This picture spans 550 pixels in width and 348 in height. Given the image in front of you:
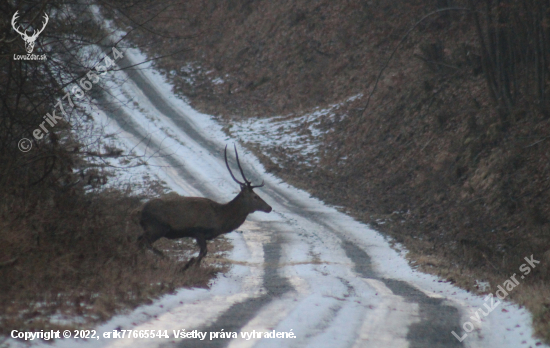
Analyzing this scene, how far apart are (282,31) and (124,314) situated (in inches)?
1251

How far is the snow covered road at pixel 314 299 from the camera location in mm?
6297

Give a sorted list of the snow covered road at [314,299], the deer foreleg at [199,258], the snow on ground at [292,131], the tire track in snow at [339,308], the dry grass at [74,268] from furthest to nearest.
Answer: the snow on ground at [292,131] < the deer foreleg at [199,258] < the tire track in snow at [339,308] < the snow covered road at [314,299] < the dry grass at [74,268]

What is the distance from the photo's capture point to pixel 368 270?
12.7 metres

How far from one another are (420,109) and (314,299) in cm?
1609

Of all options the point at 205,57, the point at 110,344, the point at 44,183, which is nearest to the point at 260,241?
the point at 44,183

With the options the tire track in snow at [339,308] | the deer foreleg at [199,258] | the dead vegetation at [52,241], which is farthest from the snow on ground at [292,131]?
the dead vegetation at [52,241]

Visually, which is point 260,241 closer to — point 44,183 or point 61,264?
point 44,183

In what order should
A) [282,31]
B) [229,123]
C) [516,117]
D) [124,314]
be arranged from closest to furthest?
1. [124,314]
2. [516,117]
3. [229,123]
4. [282,31]

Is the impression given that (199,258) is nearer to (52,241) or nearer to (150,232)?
(150,232)

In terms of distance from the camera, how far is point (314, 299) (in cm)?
831

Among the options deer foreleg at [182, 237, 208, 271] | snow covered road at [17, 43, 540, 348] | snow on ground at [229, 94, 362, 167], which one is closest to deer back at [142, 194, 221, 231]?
deer foreleg at [182, 237, 208, 271]

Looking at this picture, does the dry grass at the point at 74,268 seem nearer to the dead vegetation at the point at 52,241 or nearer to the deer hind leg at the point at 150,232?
the dead vegetation at the point at 52,241

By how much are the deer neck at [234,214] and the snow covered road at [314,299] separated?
85 centimetres

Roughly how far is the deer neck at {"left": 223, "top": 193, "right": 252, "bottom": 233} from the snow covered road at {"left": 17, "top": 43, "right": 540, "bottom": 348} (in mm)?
855
